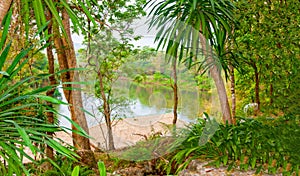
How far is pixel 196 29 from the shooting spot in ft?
8.73

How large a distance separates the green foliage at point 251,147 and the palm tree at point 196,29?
258mm

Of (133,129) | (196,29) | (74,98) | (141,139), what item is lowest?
(141,139)

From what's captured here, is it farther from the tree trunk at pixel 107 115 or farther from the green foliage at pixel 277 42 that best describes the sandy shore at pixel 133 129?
the green foliage at pixel 277 42

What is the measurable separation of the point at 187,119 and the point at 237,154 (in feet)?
1.65

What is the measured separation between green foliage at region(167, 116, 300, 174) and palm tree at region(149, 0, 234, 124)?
0.26 meters

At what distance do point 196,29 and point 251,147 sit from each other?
1.07m

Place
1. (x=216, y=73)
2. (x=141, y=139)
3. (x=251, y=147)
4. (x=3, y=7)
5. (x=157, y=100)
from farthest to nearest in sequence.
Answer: (x=141, y=139) → (x=216, y=73) → (x=251, y=147) → (x=157, y=100) → (x=3, y=7)

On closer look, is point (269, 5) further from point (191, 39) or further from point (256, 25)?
point (191, 39)

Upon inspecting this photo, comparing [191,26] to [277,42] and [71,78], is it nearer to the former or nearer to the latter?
[277,42]

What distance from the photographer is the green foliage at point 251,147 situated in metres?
2.37

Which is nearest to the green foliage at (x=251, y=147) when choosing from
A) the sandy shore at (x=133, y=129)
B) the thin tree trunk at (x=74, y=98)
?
the sandy shore at (x=133, y=129)

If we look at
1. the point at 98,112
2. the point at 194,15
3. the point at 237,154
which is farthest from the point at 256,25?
the point at 98,112

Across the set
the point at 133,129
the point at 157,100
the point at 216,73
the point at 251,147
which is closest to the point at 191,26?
the point at 216,73

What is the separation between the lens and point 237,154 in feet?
8.42
